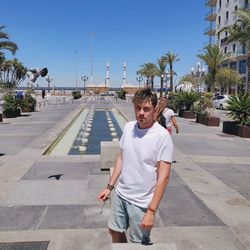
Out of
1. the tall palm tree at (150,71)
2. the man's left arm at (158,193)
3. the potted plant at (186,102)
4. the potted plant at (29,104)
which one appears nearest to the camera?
the man's left arm at (158,193)

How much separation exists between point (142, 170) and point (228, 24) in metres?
61.3

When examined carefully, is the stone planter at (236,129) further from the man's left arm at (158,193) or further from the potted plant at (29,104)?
the potted plant at (29,104)

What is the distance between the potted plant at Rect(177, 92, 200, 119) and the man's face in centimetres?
2220

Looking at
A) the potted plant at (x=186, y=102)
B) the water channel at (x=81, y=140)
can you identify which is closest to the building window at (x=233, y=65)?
the potted plant at (x=186, y=102)

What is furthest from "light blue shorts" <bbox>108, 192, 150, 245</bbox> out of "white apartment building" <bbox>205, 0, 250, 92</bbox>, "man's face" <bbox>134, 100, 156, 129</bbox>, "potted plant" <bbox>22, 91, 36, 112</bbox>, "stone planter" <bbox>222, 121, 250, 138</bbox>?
"white apartment building" <bbox>205, 0, 250, 92</bbox>

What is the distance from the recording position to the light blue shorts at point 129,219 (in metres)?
3.25

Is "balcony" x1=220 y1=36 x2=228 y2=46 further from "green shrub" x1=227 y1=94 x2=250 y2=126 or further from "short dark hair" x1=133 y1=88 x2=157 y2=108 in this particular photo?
"short dark hair" x1=133 y1=88 x2=157 y2=108

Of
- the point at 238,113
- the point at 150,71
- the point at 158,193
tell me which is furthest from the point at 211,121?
the point at 150,71

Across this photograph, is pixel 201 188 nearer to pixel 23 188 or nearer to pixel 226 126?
pixel 23 188

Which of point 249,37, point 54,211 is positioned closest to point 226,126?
point 54,211

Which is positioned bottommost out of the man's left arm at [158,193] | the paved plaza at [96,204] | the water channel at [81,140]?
the water channel at [81,140]

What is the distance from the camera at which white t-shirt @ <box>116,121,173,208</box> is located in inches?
123

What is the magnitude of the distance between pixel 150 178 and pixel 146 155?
0.62ft

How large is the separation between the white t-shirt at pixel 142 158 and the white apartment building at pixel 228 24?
5008 centimetres
